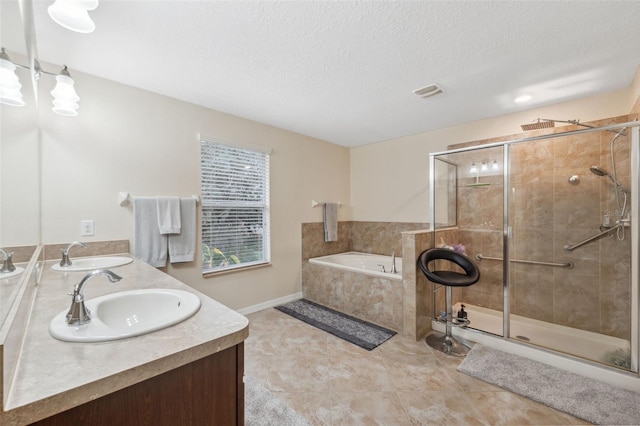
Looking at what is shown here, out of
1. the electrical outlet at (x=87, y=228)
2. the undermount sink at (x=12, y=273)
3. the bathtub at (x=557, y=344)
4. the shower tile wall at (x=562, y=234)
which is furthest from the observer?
the shower tile wall at (x=562, y=234)

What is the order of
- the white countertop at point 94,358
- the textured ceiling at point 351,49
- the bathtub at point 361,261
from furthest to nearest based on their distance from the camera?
1. the bathtub at point 361,261
2. the textured ceiling at point 351,49
3. the white countertop at point 94,358

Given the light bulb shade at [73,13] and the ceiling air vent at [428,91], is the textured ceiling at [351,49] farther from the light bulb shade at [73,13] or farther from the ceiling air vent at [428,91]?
the light bulb shade at [73,13]

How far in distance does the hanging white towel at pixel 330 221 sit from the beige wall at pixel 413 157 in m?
0.54

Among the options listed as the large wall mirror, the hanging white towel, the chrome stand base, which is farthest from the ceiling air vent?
the large wall mirror

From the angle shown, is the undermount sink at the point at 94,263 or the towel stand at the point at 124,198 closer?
the undermount sink at the point at 94,263

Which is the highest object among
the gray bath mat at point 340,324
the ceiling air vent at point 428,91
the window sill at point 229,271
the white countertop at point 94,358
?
the ceiling air vent at point 428,91

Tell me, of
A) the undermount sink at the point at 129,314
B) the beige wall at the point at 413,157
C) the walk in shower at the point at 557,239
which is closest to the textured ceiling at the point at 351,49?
the beige wall at the point at 413,157

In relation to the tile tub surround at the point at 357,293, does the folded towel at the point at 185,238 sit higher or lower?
higher

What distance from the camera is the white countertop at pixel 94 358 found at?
0.57 meters

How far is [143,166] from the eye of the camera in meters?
2.48

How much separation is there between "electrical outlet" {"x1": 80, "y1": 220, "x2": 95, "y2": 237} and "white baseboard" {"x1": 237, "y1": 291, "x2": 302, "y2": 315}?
1674mm

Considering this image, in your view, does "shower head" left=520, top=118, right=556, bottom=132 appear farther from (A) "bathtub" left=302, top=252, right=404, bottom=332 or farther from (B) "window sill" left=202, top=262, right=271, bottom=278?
(B) "window sill" left=202, top=262, right=271, bottom=278

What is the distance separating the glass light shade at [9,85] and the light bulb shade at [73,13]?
537 mm

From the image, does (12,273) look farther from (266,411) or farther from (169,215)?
(169,215)
